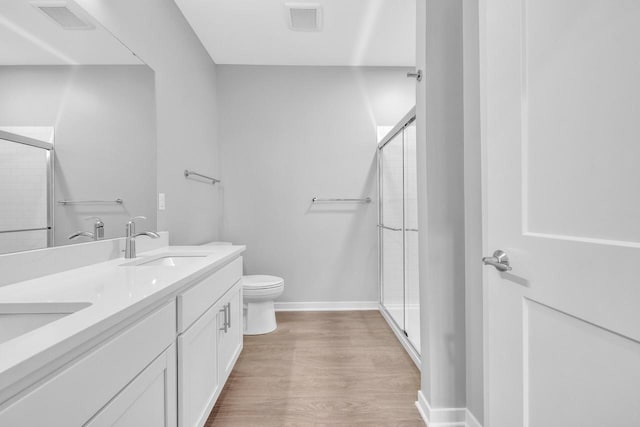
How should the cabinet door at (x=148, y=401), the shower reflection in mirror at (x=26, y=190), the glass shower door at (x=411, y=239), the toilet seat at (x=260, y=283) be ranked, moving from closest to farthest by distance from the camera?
the cabinet door at (x=148, y=401)
the shower reflection in mirror at (x=26, y=190)
the glass shower door at (x=411, y=239)
the toilet seat at (x=260, y=283)

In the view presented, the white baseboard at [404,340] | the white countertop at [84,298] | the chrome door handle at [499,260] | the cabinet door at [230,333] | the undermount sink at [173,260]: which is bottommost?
the white baseboard at [404,340]

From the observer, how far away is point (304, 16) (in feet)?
8.41

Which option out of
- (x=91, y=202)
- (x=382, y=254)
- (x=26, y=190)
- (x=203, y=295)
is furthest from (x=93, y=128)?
(x=382, y=254)

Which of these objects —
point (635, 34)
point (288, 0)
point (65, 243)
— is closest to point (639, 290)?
point (635, 34)

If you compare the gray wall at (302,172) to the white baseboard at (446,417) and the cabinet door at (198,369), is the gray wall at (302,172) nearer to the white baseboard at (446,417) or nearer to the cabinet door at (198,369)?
the cabinet door at (198,369)

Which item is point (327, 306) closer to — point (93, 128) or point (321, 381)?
point (321, 381)

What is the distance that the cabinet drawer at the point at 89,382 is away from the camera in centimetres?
52

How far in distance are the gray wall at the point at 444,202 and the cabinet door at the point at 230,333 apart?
1.00 meters

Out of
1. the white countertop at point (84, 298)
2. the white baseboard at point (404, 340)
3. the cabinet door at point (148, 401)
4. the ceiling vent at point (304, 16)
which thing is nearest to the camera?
the white countertop at point (84, 298)

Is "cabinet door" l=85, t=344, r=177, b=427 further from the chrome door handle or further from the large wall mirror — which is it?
the chrome door handle

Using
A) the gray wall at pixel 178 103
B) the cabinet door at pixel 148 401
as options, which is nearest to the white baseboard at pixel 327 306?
the gray wall at pixel 178 103

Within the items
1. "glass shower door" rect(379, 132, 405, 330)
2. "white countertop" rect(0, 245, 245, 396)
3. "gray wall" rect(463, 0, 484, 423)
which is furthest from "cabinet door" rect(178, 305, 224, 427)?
"glass shower door" rect(379, 132, 405, 330)

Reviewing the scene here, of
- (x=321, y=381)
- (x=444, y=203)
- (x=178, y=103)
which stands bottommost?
(x=321, y=381)

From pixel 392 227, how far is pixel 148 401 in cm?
227
